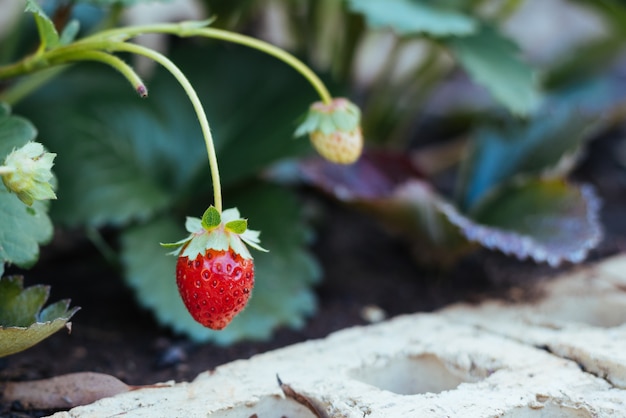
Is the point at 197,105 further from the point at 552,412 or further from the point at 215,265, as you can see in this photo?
the point at 552,412

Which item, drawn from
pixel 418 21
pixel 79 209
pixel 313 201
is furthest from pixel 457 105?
pixel 79 209

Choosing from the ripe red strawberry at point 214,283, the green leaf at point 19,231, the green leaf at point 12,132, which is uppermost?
the green leaf at point 12,132

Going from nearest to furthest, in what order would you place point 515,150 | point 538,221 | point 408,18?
point 408,18
point 538,221
point 515,150

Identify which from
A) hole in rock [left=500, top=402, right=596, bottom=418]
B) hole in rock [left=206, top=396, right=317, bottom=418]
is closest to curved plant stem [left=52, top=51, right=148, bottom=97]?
hole in rock [left=206, top=396, right=317, bottom=418]

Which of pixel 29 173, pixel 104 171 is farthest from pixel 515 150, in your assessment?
pixel 29 173

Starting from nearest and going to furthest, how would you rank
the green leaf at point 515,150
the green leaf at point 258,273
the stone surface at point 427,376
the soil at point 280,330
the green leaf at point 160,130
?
the stone surface at point 427,376 < the soil at point 280,330 < the green leaf at point 258,273 < the green leaf at point 160,130 < the green leaf at point 515,150

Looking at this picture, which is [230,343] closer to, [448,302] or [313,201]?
[448,302]

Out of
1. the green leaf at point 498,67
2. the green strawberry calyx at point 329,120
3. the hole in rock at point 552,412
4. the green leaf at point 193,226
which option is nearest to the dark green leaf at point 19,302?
the green leaf at point 193,226

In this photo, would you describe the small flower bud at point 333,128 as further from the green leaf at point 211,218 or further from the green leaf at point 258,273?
the green leaf at point 258,273
